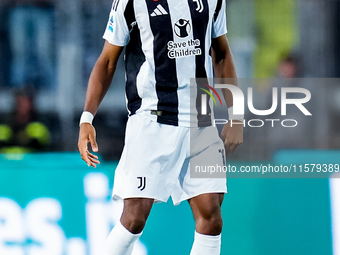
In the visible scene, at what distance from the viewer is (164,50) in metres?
2.07

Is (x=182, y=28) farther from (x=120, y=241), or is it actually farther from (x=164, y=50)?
(x=120, y=241)

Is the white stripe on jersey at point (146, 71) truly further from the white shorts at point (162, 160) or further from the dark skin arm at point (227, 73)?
the dark skin arm at point (227, 73)

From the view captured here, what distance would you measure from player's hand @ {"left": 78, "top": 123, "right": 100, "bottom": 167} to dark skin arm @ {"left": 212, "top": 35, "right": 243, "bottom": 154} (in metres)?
0.65

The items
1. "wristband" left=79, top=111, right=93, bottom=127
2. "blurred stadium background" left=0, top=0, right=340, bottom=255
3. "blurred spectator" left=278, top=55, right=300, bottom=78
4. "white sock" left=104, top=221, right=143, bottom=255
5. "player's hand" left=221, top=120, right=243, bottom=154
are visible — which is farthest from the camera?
"blurred spectator" left=278, top=55, right=300, bottom=78

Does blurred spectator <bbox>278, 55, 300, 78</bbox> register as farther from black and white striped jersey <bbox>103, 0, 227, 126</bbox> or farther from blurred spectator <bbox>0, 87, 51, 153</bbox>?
blurred spectator <bbox>0, 87, 51, 153</bbox>

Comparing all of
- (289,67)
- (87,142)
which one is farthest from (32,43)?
(289,67)

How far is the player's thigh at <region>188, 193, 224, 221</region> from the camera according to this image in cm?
208

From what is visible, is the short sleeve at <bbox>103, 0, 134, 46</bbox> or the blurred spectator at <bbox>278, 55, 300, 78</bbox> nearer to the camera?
the short sleeve at <bbox>103, 0, 134, 46</bbox>

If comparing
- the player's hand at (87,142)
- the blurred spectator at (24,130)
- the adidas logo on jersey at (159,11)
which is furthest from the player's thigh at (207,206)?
the blurred spectator at (24,130)

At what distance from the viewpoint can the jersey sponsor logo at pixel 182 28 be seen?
2.07 m

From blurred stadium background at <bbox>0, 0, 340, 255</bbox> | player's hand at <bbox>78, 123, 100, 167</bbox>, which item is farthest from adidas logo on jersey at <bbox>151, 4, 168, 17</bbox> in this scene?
blurred stadium background at <bbox>0, 0, 340, 255</bbox>

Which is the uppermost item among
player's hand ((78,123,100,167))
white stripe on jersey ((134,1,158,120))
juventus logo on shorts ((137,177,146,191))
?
white stripe on jersey ((134,1,158,120))

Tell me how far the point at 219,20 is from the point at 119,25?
1.58ft

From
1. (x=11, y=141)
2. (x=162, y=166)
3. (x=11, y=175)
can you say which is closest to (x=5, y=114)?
(x=11, y=141)
